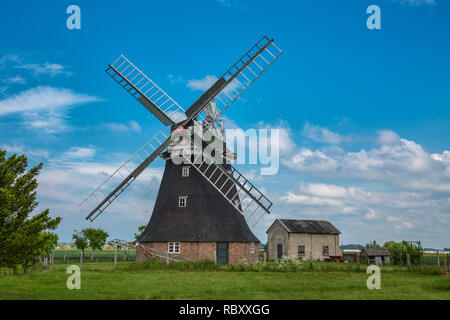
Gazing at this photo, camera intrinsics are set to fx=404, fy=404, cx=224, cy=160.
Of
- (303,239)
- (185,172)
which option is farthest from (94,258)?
(185,172)

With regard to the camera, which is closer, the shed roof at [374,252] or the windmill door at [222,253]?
the windmill door at [222,253]

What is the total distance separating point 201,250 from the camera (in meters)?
27.7

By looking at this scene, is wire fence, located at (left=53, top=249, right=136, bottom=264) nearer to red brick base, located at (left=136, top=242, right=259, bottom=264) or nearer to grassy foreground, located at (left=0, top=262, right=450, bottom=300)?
red brick base, located at (left=136, top=242, right=259, bottom=264)

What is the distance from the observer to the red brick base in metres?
27.7

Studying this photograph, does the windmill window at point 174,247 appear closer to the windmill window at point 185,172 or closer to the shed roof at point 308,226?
the windmill window at point 185,172

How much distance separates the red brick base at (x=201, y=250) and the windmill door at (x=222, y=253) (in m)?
0.28

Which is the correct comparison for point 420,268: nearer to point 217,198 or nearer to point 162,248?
point 217,198

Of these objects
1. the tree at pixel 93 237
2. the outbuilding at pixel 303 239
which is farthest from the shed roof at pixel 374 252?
the tree at pixel 93 237

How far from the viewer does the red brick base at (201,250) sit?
27.7 meters

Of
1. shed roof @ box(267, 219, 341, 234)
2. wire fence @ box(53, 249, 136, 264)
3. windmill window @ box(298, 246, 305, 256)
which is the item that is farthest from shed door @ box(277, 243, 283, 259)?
wire fence @ box(53, 249, 136, 264)

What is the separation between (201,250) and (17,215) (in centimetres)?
1280

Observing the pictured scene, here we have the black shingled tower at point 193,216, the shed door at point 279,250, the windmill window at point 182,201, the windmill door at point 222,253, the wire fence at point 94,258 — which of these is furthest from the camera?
the shed door at point 279,250
